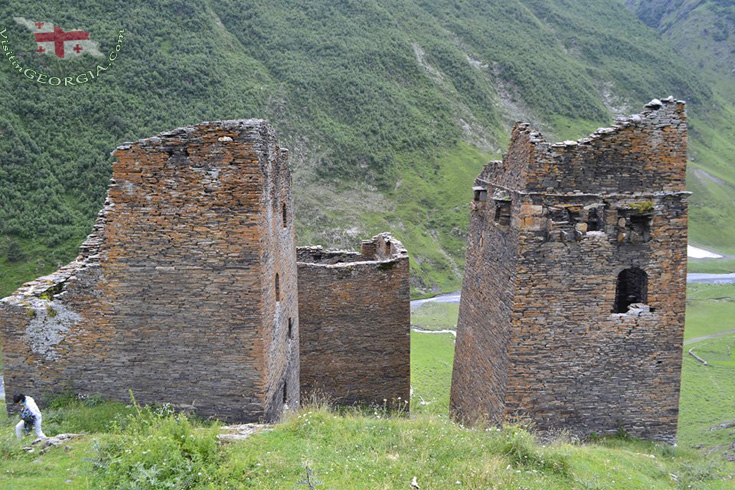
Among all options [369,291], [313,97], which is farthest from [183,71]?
[369,291]

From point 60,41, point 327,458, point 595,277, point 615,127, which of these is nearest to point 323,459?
point 327,458

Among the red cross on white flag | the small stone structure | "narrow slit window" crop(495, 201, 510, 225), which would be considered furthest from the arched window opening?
the red cross on white flag

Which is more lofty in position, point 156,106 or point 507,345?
point 156,106

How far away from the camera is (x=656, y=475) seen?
884 centimetres

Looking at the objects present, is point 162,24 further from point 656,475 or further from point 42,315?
point 656,475

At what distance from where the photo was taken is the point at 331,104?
209 feet

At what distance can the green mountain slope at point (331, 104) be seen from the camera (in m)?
38.6

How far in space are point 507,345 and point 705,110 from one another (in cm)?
12269

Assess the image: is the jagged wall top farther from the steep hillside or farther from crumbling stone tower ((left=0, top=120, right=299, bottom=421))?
the steep hillside

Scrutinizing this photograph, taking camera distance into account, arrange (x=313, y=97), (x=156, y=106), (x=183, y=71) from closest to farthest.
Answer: (x=156, y=106), (x=183, y=71), (x=313, y=97)

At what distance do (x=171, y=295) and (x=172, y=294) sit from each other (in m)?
0.03

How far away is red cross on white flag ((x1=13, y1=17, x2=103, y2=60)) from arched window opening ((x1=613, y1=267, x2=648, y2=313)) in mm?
45734

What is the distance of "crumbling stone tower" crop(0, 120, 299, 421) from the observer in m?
9.08

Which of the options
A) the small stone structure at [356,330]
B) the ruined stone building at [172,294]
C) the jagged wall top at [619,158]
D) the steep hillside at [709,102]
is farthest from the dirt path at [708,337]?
Answer: the steep hillside at [709,102]
